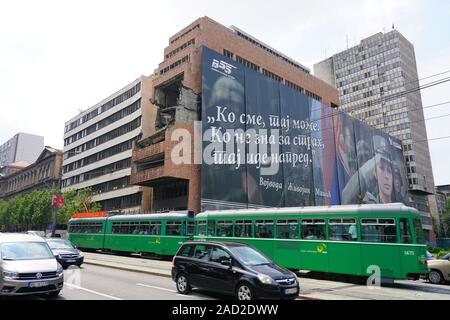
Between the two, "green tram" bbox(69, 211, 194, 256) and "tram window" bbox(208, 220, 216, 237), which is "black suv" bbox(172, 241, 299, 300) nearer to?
"tram window" bbox(208, 220, 216, 237)

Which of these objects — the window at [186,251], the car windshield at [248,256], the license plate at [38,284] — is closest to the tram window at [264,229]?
the window at [186,251]

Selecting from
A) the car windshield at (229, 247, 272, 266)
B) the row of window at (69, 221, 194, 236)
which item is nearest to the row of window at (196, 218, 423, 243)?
the row of window at (69, 221, 194, 236)

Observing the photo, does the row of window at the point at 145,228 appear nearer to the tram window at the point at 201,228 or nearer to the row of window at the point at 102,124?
the tram window at the point at 201,228

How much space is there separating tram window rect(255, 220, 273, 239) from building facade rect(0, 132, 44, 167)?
429 feet

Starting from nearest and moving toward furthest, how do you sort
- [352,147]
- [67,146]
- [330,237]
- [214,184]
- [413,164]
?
[330,237] < [214,184] < [352,147] < [67,146] < [413,164]

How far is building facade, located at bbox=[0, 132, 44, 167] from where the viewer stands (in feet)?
428

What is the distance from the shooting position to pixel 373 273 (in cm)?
1450

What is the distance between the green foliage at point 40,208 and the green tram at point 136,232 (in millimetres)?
22352

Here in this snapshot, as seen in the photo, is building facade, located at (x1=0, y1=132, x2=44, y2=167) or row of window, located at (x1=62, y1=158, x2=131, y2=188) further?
building facade, located at (x1=0, y1=132, x2=44, y2=167)

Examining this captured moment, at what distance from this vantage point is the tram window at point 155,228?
25712 millimetres

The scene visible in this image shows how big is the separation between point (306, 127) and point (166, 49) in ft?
85.3

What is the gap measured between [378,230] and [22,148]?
141 metres
